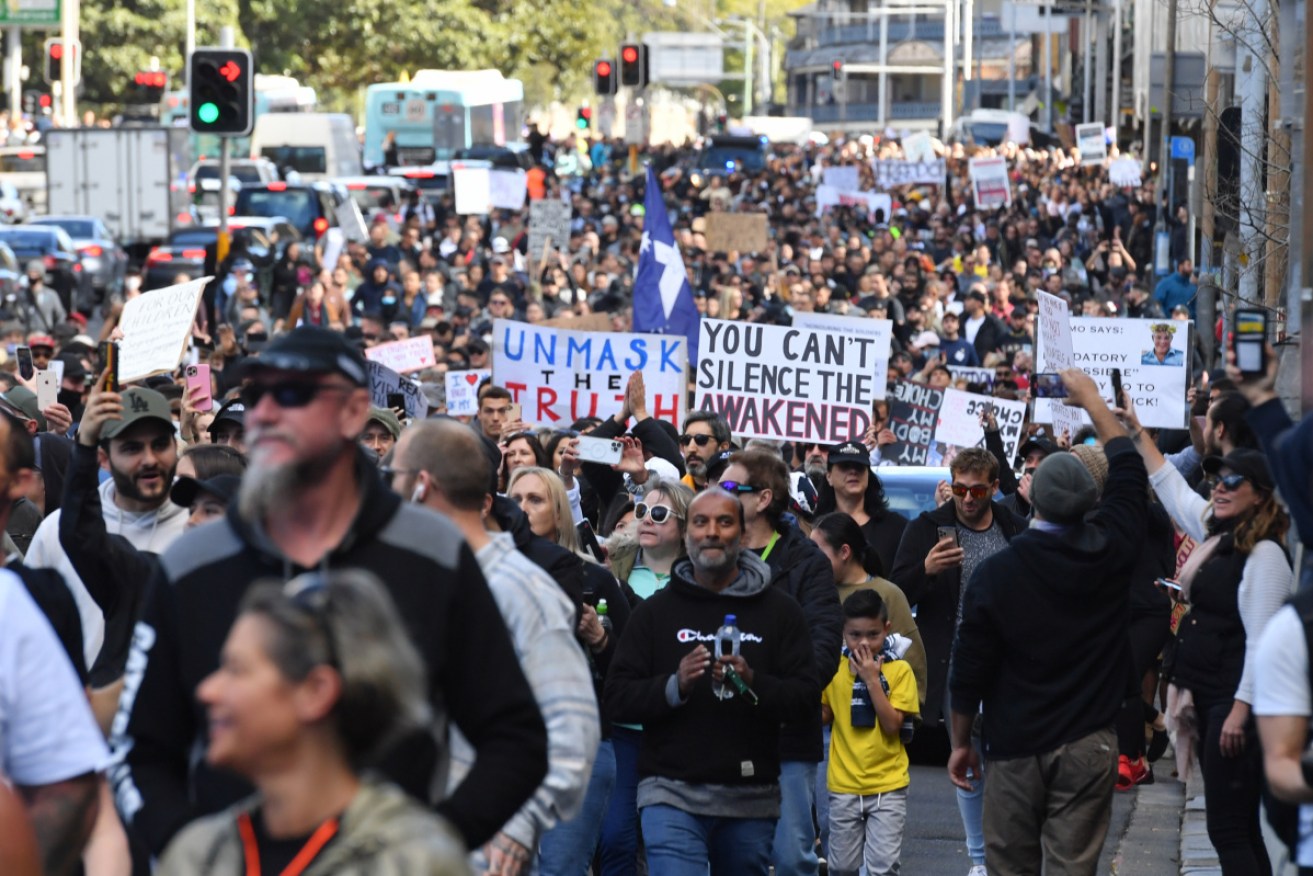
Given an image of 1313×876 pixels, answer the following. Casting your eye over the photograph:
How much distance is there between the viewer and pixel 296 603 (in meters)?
3.36

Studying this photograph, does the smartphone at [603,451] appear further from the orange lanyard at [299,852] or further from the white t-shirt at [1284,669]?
the orange lanyard at [299,852]

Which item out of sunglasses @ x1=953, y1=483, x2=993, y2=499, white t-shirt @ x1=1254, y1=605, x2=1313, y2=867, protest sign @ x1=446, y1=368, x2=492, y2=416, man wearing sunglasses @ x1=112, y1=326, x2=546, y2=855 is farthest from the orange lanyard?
protest sign @ x1=446, y1=368, x2=492, y2=416

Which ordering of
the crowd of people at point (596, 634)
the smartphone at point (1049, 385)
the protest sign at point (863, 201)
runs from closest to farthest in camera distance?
→ 1. the crowd of people at point (596, 634)
2. the smartphone at point (1049, 385)
3. the protest sign at point (863, 201)

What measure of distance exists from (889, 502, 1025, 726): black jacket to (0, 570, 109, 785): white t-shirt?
5709mm

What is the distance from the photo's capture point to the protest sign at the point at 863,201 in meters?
42.0

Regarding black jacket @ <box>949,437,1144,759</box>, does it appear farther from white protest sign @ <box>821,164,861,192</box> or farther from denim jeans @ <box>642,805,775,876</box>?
white protest sign @ <box>821,164,861,192</box>

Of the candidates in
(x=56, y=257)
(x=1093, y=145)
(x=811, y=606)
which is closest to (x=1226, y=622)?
(x=811, y=606)

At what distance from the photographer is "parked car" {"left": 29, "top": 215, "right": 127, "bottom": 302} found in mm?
37656

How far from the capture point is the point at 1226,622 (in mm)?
7367

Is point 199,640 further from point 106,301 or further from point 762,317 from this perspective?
point 106,301

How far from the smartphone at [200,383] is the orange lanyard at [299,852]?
8030mm

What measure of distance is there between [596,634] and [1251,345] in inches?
107

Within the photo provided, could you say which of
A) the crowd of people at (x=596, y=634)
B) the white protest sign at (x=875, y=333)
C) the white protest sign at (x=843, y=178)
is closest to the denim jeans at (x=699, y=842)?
the crowd of people at (x=596, y=634)

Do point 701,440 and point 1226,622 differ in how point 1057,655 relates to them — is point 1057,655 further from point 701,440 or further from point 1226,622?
point 701,440
